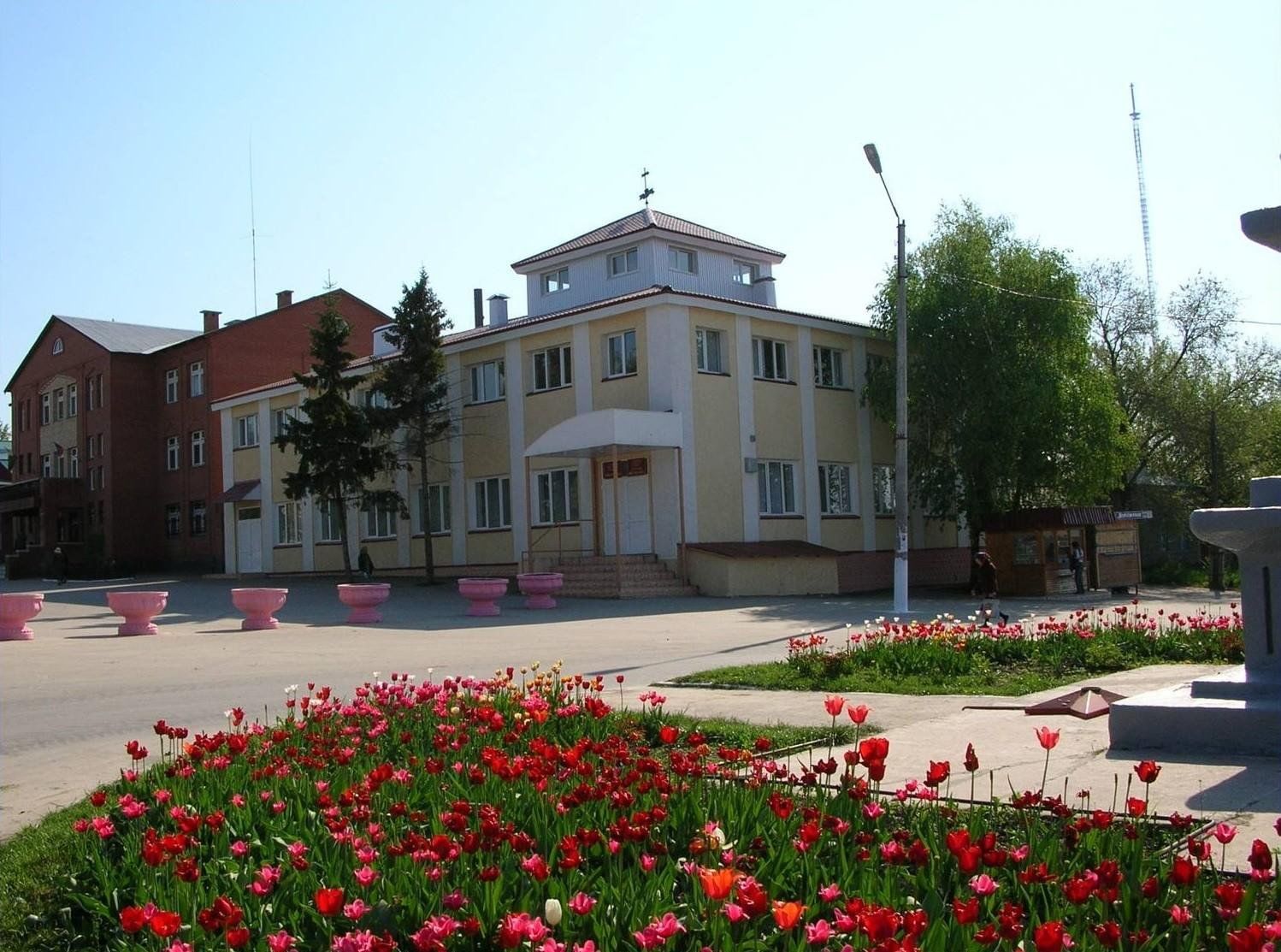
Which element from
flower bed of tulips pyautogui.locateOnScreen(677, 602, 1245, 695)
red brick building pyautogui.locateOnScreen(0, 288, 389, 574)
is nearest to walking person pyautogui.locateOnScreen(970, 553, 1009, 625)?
flower bed of tulips pyautogui.locateOnScreen(677, 602, 1245, 695)

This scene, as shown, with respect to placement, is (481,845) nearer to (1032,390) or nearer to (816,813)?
(816,813)

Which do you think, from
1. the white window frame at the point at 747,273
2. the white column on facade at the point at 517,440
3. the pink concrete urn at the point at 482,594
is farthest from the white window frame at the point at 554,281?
the pink concrete urn at the point at 482,594

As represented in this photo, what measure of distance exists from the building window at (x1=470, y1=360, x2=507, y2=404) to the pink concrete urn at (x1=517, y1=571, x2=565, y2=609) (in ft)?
36.4

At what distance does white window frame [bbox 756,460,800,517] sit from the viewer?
117ft

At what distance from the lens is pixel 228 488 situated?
165ft

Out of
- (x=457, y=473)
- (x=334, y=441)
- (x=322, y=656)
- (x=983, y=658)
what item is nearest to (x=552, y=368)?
(x=457, y=473)

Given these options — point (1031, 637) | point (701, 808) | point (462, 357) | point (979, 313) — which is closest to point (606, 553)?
point (462, 357)

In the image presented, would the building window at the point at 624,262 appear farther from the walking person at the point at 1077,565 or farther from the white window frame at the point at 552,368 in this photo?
the walking person at the point at 1077,565

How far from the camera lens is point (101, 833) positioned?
485 centimetres

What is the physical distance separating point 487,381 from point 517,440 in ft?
8.86

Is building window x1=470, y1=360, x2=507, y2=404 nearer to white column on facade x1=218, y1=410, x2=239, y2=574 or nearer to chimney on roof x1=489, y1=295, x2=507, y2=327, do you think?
chimney on roof x1=489, y1=295, x2=507, y2=327

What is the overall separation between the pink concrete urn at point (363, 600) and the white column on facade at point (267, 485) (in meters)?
23.0

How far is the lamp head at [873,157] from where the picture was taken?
25906 mm

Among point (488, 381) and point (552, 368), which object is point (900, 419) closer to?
point (552, 368)
